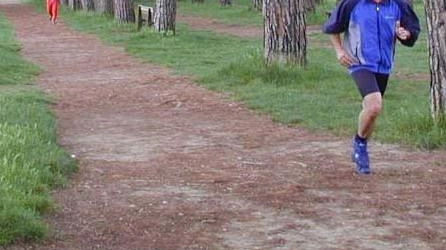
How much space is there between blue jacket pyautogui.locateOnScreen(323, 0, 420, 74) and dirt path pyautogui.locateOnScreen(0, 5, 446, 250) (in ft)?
2.83

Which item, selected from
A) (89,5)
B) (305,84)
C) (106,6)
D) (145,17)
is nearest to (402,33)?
(305,84)

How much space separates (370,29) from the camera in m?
7.93

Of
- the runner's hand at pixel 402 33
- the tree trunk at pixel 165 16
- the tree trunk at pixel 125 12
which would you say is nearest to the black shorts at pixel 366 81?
the runner's hand at pixel 402 33

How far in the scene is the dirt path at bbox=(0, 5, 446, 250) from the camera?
20.3 feet

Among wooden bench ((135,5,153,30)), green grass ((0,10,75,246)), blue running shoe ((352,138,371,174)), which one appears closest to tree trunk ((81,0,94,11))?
wooden bench ((135,5,153,30))

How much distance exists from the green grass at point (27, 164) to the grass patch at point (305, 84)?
8.46ft

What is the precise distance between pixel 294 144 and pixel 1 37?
18.6 metres

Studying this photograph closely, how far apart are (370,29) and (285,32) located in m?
7.05

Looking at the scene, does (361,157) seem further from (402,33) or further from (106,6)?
(106,6)

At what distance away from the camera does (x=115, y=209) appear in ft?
22.7

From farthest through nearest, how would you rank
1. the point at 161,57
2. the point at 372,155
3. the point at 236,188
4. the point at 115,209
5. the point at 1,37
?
the point at 1,37, the point at 161,57, the point at 372,155, the point at 236,188, the point at 115,209

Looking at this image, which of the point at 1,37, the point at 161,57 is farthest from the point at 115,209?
the point at 1,37

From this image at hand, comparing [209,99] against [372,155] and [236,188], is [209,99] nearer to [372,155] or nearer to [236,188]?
[372,155]

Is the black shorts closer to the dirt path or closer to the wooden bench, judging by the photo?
the dirt path
